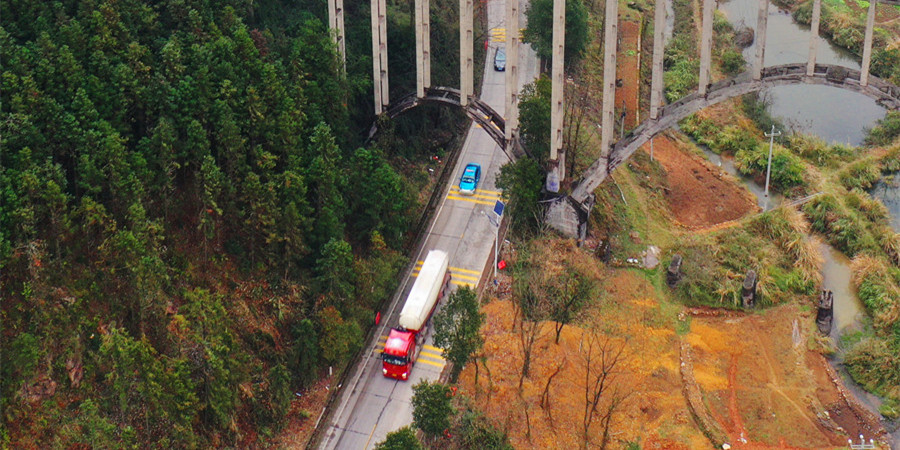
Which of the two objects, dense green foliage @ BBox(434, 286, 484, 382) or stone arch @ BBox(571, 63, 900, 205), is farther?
stone arch @ BBox(571, 63, 900, 205)

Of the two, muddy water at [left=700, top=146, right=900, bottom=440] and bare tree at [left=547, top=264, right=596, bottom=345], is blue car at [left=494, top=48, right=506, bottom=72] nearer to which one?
muddy water at [left=700, top=146, right=900, bottom=440]

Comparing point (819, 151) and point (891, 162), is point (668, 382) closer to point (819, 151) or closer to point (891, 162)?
point (819, 151)

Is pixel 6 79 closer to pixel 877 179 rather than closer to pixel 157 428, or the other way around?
pixel 157 428

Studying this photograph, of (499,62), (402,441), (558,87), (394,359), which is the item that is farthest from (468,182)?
(402,441)

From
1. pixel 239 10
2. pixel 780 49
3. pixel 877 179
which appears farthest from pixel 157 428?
pixel 780 49

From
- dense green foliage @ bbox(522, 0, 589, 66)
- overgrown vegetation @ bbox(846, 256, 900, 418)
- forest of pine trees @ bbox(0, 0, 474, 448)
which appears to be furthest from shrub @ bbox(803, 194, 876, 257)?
forest of pine trees @ bbox(0, 0, 474, 448)

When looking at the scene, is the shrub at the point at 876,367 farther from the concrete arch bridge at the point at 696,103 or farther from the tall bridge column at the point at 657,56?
the tall bridge column at the point at 657,56

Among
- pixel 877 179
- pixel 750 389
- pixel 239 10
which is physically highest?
pixel 877 179
